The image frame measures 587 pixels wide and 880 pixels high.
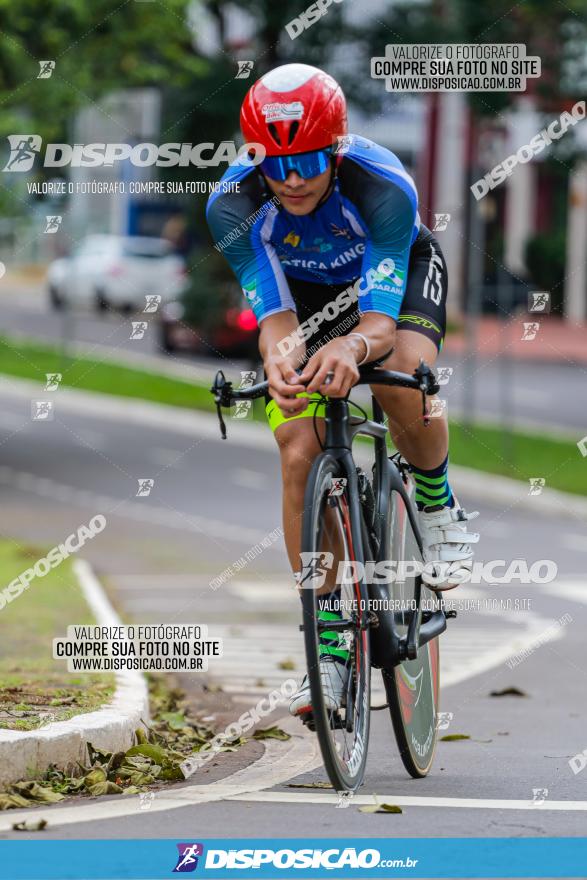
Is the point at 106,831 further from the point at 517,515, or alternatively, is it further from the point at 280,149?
the point at 517,515

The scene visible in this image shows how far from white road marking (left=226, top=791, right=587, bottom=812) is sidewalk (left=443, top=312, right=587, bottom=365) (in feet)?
105

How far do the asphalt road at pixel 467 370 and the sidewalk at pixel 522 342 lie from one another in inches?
18.5

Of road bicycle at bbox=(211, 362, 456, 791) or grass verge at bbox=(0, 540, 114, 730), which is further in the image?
grass verge at bbox=(0, 540, 114, 730)

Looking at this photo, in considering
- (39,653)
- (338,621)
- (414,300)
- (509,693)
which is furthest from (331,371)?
(39,653)

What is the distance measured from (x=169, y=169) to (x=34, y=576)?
18394 millimetres

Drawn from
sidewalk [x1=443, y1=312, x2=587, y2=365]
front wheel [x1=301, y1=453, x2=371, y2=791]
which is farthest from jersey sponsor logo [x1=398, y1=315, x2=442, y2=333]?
sidewalk [x1=443, y1=312, x2=587, y2=365]

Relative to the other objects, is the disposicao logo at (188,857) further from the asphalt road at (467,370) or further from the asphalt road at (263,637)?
the asphalt road at (467,370)

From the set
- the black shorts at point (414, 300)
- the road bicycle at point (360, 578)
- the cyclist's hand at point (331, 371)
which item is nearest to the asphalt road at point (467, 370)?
the black shorts at point (414, 300)

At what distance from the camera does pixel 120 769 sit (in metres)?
6.34

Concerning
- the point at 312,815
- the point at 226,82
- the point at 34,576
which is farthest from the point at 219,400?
the point at 226,82

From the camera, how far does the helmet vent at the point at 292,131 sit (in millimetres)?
5730

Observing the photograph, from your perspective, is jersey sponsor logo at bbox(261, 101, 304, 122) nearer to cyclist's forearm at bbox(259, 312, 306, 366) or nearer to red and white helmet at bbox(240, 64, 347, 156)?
red and white helmet at bbox(240, 64, 347, 156)

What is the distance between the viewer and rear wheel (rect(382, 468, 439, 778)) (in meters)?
6.25

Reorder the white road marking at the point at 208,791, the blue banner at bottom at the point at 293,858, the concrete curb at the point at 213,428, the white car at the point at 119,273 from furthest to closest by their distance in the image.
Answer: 1. the white car at the point at 119,273
2. the concrete curb at the point at 213,428
3. the white road marking at the point at 208,791
4. the blue banner at bottom at the point at 293,858
